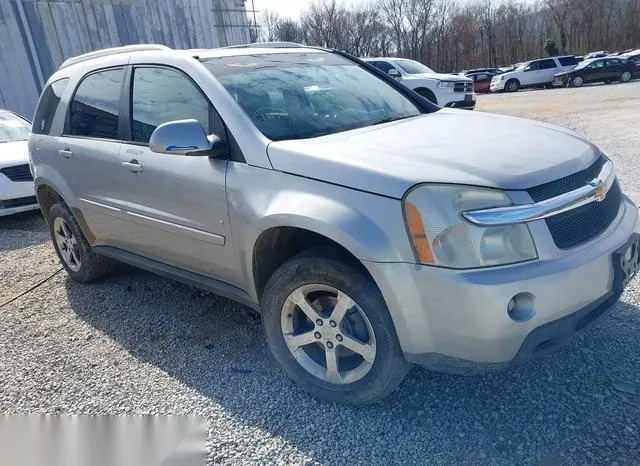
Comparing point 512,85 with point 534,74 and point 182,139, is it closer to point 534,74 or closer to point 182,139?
point 534,74

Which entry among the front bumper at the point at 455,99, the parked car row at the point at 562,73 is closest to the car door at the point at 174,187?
the front bumper at the point at 455,99

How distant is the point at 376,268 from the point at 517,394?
3.46ft

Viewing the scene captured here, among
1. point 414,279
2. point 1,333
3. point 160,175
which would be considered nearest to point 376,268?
point 414,279

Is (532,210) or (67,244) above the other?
(532,210)

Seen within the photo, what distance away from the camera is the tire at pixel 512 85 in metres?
28.2

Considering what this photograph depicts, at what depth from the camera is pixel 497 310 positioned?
1.94 meters

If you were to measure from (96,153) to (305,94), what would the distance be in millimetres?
1584

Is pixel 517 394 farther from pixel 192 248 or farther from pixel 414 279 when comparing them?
pixel 192 248

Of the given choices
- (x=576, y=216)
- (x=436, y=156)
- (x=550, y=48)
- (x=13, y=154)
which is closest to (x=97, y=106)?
(x=436, y=156)

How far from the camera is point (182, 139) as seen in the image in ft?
8.43

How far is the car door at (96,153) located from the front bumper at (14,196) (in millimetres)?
3412

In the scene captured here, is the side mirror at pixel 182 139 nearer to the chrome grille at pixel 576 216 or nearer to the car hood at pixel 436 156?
the car hood at pixel 436 156

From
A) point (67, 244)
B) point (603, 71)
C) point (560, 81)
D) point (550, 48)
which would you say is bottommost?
point (560, 81)

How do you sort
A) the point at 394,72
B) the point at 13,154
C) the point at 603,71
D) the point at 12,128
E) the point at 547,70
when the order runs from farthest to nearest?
the point at 547,70 → the point at 603,71 → the point at 394,72 → the point at 12,128 → the point at 13,154
